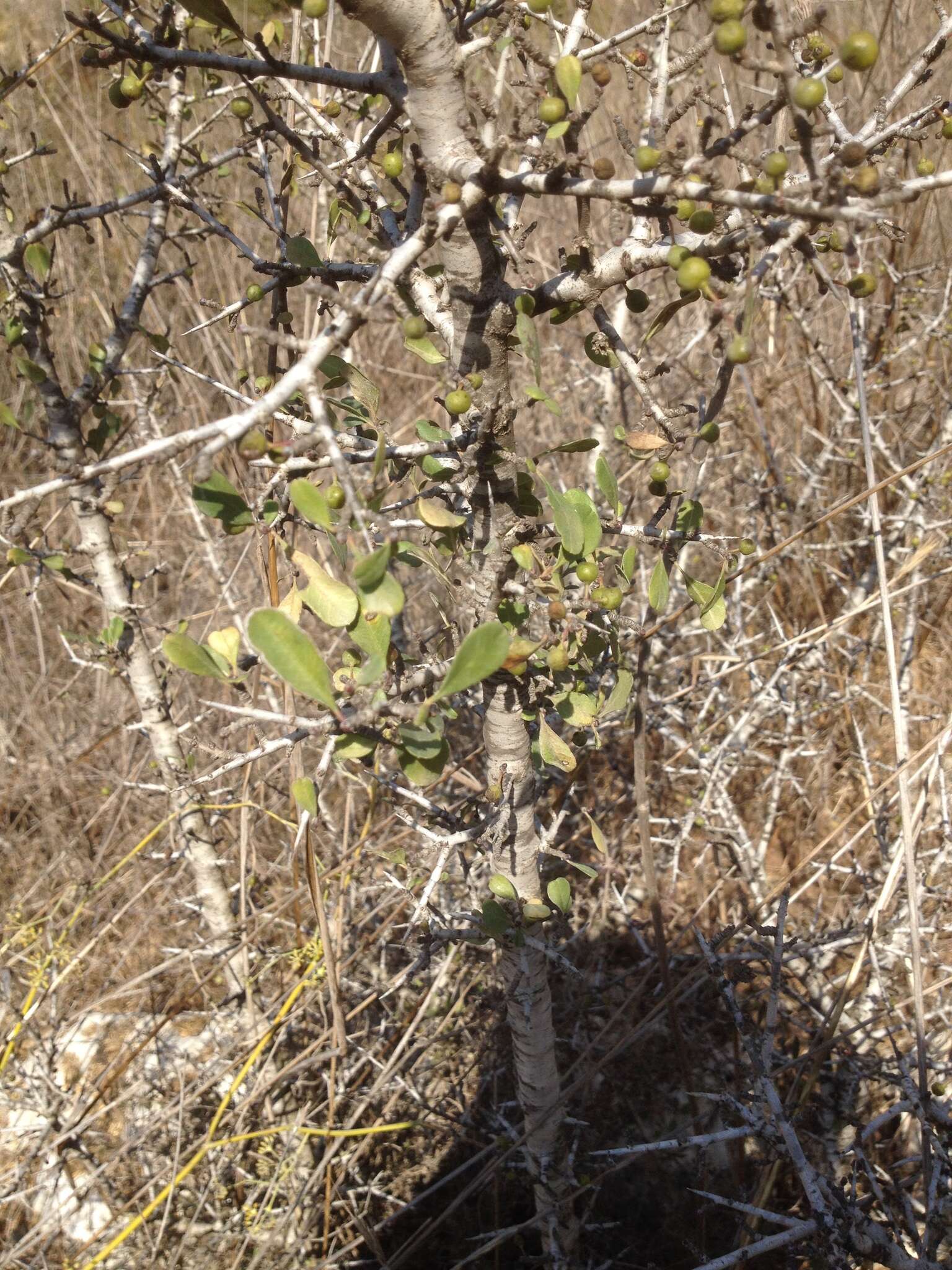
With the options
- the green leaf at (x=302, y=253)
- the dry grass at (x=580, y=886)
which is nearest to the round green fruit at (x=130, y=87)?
the green leaf at (x=302, y=253)

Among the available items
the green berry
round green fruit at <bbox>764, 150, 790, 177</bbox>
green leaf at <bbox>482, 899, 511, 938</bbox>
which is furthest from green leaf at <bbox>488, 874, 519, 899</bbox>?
round green fruit at <bbox>764, 150, 790, 177</bbox>

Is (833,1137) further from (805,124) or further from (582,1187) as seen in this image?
(805,124)

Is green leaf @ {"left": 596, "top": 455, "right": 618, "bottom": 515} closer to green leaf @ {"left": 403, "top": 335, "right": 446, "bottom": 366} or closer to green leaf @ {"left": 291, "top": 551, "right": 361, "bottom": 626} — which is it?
green leaf @ {"left": 403, "top": 335, "right": 446, "bottom": 366}

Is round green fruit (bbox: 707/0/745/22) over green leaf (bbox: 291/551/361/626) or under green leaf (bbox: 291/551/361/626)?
over

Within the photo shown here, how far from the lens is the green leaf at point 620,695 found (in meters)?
0.90

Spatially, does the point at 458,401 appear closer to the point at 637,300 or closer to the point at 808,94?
the point at 637,300

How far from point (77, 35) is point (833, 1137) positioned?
1927 mm

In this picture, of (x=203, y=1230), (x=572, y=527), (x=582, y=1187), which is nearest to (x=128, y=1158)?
(x=203, y=1230)

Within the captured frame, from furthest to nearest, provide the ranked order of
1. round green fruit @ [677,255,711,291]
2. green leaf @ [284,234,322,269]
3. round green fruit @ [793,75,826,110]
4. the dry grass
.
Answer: the dry grass → green leaf @ [284,234,322,269] → round green fruit @ [677,255,711,291] → round green fruit @ [793,75,826,110]

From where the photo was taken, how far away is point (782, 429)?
2635 millimetres

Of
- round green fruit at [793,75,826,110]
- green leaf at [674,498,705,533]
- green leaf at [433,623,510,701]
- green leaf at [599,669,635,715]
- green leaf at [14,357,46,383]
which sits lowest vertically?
green leaf at [599,669,635,715]

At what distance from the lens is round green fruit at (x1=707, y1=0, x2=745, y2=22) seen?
0.50 m

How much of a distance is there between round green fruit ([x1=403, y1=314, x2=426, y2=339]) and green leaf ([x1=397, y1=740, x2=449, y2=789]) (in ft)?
1.03

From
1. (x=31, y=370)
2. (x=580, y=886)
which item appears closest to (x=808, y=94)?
(x=31, y=370)
